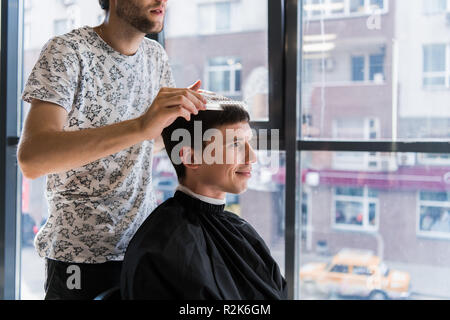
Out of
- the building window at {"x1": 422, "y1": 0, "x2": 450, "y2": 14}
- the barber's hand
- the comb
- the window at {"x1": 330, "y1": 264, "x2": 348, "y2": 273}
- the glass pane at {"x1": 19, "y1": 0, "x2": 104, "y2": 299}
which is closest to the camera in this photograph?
the barber's hand

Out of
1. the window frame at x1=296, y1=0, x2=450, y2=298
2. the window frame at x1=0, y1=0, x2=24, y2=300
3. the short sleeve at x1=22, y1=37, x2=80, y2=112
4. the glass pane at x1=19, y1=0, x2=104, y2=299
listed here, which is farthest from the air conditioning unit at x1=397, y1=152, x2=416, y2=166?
the window frame at x1=0, y1=0, x2=24, y2=300

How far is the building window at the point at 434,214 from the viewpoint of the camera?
2234 mm

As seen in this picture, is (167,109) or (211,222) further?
(211,222)

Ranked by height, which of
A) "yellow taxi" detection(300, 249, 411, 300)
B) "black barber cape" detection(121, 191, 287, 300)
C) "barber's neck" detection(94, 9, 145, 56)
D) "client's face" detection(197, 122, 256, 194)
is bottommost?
"yellow taxi" detection(300, 249, 411, 300)

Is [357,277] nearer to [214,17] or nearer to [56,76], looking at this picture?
[214,17]

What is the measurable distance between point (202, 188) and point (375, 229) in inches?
47.8

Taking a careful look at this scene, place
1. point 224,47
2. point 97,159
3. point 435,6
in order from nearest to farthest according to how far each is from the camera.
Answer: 1. point 97,159
2. point 435,6
3. point 224,47

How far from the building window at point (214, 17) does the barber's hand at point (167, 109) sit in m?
1.38

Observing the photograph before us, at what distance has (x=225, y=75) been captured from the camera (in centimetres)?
261

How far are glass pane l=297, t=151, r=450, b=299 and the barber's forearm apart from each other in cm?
132

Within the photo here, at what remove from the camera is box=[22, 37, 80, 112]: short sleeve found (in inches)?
57.6

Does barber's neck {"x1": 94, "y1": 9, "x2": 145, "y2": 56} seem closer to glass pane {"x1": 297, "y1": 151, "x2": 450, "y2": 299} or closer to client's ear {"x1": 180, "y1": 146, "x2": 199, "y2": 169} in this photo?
client's ear {"x1": 180, "y1": 146, "x2": 199, "y2": 169}

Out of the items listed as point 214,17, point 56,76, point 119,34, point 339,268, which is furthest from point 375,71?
point 56,76

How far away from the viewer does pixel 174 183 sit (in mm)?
2775
